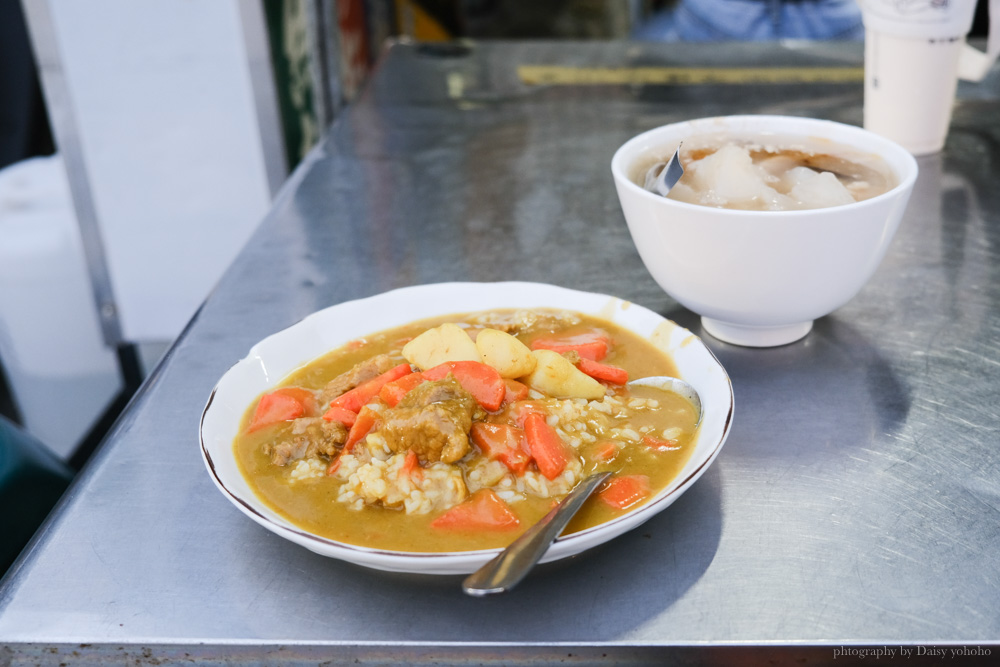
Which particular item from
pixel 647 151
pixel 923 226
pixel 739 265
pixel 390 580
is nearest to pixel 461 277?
pixel 647 151

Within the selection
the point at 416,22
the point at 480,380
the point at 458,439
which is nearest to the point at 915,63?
the point at 480,380

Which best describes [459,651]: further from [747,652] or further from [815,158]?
[815,158]

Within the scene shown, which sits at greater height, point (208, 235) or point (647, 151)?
point (647, 151)

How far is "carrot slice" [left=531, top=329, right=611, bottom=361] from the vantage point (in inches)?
45.7

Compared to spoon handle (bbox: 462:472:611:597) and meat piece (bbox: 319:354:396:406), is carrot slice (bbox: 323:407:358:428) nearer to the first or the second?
meat piece (bbox: 319:354:396:406)

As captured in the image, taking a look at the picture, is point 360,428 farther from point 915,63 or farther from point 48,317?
point 48,317

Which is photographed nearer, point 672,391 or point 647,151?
point 672,391

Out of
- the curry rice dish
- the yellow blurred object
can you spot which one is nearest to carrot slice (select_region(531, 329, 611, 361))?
the curry rice dish

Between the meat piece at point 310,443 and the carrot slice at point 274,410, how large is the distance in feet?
0.17

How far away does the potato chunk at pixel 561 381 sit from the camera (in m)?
1.06

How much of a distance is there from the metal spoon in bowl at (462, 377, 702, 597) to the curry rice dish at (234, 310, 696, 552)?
0.02 m

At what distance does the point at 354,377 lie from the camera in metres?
1.10

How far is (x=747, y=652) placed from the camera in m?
0.80

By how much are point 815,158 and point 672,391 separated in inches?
20.2
